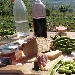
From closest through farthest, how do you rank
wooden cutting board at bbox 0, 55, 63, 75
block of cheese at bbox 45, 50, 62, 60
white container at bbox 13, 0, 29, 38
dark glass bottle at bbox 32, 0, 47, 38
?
wooden cutting board at bbox 0, 55, 63, 75, block of cheese at bbox 45, 50, 62, 60, dark glass bottle at bbox 32, 0, 47, 38, white container at bbox 13, 0, 29, 38

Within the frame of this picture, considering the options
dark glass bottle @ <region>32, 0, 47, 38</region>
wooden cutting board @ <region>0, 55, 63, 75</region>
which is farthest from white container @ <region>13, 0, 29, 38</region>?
wooden cutting board @ <region>0, 55, 63, 75</region>

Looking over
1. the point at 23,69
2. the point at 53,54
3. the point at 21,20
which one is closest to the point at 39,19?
the point at 21,20

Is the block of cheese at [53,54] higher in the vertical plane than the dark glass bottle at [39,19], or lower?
lower

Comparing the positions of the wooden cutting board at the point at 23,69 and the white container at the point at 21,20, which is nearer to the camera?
the wooden cutting board at the point at 23,69

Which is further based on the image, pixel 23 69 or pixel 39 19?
pixel 39 19

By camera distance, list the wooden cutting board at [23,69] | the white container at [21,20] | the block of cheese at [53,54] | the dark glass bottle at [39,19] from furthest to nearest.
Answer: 1. the white container at [21,20]
2. the dark glass bottle at [39,19]
3. the block of cheese at [53,54]
4. the wooden cutting board at [23,69]

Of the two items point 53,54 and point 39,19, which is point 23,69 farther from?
point 39,19

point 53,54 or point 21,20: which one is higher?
point 21,20

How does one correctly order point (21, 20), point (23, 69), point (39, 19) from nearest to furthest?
point (23, 69), point (39, 19), point (21, 20)

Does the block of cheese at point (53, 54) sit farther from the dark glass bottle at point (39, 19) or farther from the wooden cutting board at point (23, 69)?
the dark glass bottle at point (39, 19)

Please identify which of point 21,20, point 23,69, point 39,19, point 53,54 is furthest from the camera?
point 21,20

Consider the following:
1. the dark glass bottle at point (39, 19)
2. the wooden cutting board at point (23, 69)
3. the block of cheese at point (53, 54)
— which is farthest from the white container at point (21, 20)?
the wooden cutting board at point (23, 69)

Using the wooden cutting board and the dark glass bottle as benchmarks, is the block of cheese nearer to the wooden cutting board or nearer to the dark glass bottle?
the wooden cutting board

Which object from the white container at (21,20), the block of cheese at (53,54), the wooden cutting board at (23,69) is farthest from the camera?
the white container at (21,20)
